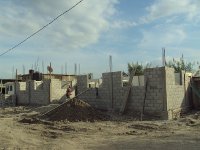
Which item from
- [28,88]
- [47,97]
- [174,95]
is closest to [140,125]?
[174,95]

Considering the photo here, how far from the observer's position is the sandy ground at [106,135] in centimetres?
916

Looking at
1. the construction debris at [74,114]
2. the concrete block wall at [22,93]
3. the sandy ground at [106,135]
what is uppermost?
the concrete block wall at [22,93]

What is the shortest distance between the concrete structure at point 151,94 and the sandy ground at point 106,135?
0.94 metres

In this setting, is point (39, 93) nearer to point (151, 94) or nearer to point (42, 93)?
point (42, 93)

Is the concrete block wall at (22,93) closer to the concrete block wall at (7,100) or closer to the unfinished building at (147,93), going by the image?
the concrete block wall at (7,100)

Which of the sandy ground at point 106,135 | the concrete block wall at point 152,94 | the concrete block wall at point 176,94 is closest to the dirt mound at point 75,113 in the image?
the sandy ground at point 106,135

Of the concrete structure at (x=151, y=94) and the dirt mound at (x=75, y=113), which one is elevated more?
the concrete structure at (x=151, y=94)

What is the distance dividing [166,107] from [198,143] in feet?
16.6

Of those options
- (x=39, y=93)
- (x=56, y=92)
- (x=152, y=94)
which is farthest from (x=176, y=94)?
(x=39, y=93)

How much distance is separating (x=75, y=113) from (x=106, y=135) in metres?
3.98

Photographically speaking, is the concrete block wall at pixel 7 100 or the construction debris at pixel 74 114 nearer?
the construction debris at pixel 74 114

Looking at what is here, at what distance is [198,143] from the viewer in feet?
29.4

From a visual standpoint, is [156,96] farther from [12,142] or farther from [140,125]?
[12,142]

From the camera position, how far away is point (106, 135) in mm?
10984
